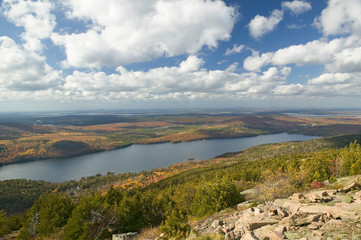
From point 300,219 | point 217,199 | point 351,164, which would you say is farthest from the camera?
point 351,164

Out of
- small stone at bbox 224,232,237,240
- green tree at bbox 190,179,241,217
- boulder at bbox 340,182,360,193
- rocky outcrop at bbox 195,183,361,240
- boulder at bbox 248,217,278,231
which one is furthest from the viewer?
green tree at bbox 190,179,241,217

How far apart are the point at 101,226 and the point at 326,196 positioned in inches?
991

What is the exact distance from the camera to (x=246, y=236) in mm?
12180

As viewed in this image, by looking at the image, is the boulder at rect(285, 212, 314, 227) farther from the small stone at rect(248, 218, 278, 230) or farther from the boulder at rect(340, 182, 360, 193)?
the boulder at rect(340, 182, 360, 193)

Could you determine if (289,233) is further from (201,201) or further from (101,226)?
(101,226)

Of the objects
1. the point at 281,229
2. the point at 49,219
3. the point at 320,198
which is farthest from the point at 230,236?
the point at 49,219

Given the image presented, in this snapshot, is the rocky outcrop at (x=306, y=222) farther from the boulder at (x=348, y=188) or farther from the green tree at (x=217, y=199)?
the green tree at (x=217, y=199)

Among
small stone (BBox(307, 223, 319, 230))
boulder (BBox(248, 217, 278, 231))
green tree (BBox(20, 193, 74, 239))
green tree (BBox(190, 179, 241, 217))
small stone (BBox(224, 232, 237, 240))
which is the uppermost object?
small stone (BBox(307, 223, 319, 230))

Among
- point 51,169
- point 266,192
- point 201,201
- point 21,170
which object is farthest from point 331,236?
point 21,170

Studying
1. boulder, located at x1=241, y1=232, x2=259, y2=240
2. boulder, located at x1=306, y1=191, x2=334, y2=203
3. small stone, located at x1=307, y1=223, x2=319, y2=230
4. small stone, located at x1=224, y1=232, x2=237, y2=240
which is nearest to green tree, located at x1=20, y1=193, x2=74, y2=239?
small stone, located at x1=224, y1=232, x2=237, y2=240

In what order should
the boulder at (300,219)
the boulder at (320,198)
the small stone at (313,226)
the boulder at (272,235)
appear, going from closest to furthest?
the boulder at (272,235)
the small stone at (313,226)
the boulder at (300,219)
the boulder at (320,198)

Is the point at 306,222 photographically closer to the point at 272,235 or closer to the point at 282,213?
the point at 282,213

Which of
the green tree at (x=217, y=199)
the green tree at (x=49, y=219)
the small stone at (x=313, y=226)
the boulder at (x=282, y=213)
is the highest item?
the small stone at (x=313, y=226)

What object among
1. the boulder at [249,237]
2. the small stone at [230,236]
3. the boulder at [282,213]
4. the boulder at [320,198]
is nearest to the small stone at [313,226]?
the boulder at [282,213]
